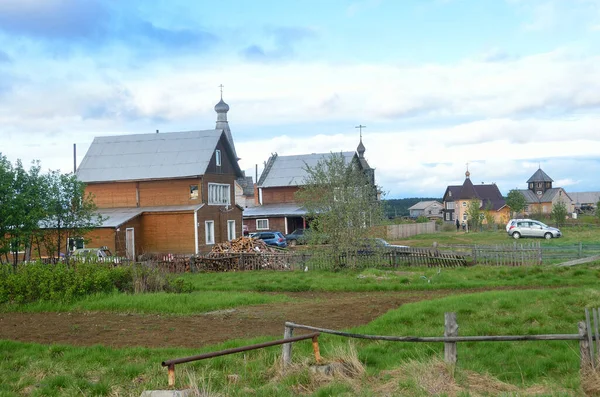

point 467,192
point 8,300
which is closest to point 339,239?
point 8,300

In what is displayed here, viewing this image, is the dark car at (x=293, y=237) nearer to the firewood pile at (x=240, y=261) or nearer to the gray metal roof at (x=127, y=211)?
the gray metal roof at (x=127, y=211)

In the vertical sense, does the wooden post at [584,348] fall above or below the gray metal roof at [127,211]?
below

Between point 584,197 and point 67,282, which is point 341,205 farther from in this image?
point 584,197

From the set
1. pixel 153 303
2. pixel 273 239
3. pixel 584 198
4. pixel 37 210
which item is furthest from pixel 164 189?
pixel 584 198

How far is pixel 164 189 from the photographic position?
145 ft

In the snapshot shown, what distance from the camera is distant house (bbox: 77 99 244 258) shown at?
138ft

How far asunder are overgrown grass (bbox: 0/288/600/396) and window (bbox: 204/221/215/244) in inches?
1160

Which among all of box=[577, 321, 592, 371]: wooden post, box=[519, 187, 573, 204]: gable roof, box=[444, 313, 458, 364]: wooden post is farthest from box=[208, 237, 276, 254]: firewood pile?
box=[519, 187, 573, 204]: gable roof

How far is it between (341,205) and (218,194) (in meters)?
17.6

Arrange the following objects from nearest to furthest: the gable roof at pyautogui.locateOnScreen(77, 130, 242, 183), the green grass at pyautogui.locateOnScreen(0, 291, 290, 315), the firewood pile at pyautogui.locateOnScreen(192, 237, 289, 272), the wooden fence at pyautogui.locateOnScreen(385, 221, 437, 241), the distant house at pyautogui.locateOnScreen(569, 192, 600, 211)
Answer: the green grass at pyautogui.locateOnScreen(0, 291, 290, 315) → the firewood pile at pyautogui.locateOnScreen(192, 237, 289, 272) → the gable roof at pyautogui.locateOnScreen(77, 130, 242, 183) → the wooden fence at pyautogui.locateOnScreen(385, 221, 437, 241) → the distant house at pyautogui.locateOnScreen(569, 192, 600, 211)

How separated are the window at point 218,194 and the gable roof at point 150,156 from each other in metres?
1.99

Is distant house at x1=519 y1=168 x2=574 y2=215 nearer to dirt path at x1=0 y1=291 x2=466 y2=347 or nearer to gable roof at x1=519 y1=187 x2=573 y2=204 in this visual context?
gable roof at x1=519 y1=187 x2=573 y2=204

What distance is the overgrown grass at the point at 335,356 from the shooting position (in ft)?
31.4

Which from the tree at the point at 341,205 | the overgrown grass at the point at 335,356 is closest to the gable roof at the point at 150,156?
the tree at the point at 341,205
